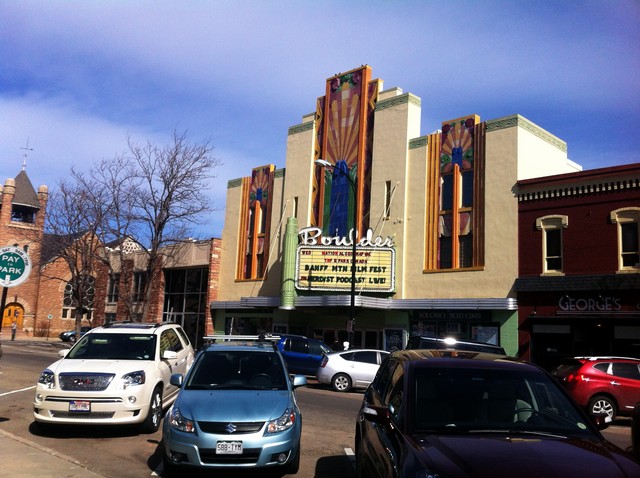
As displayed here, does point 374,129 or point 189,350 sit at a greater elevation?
point 374,129

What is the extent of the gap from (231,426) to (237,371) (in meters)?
1.64

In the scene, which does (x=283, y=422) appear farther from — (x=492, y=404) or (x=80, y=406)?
(x=80, y=406)

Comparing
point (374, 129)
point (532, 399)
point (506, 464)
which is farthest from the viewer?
point (374, 129)

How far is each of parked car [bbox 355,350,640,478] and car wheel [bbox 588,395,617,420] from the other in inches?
426

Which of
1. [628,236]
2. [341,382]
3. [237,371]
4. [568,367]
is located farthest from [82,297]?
[237,371]

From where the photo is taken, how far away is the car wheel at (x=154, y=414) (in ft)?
32.0

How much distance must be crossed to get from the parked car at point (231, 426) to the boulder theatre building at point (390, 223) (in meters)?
15.8

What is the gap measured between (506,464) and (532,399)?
1.30 meters

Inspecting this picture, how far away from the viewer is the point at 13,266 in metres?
9.96

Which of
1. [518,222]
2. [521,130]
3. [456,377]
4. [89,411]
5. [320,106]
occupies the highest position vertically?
[320,106]

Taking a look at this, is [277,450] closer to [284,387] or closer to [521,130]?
[284,387]

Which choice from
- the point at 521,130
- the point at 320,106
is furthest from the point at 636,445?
the point at 320,106

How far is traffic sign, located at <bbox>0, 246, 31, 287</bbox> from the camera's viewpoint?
9.89m

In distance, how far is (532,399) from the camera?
15.9 feet
